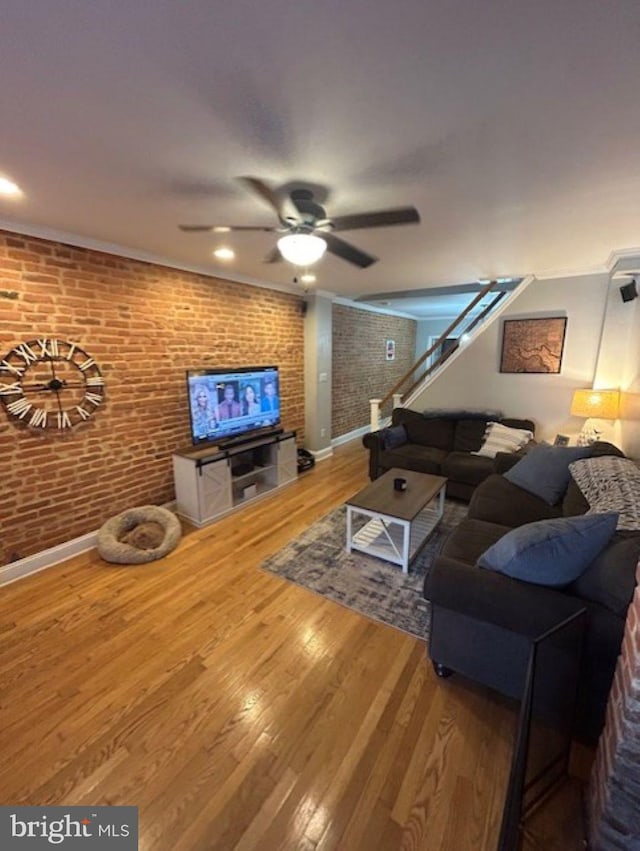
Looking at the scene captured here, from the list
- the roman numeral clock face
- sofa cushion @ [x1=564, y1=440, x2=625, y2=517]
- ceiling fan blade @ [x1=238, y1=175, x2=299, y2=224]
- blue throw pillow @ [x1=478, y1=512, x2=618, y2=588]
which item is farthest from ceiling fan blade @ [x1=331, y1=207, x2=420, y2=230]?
the roman numeral clock face

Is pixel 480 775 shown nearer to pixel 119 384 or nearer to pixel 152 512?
pixel 152 512

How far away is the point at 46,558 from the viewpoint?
2619mm

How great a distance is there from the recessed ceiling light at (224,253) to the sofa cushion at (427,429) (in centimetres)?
278

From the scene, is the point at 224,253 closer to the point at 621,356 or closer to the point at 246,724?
the point at 246,724

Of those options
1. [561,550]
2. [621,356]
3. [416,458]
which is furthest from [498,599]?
[621,356]

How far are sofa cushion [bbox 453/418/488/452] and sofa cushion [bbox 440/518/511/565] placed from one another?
184 centimetres

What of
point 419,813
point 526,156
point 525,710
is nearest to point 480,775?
point 419,813

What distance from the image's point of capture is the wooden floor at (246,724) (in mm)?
1227

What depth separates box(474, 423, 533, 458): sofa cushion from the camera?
12.4 ft

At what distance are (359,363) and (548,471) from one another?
3.89 metres

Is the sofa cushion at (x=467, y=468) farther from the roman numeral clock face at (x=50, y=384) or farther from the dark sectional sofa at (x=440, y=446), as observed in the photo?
the roman numeral clock face at (x=50, y=384)

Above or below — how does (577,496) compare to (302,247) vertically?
below

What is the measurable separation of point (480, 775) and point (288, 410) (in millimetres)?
4016

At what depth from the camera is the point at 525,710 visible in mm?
1052
